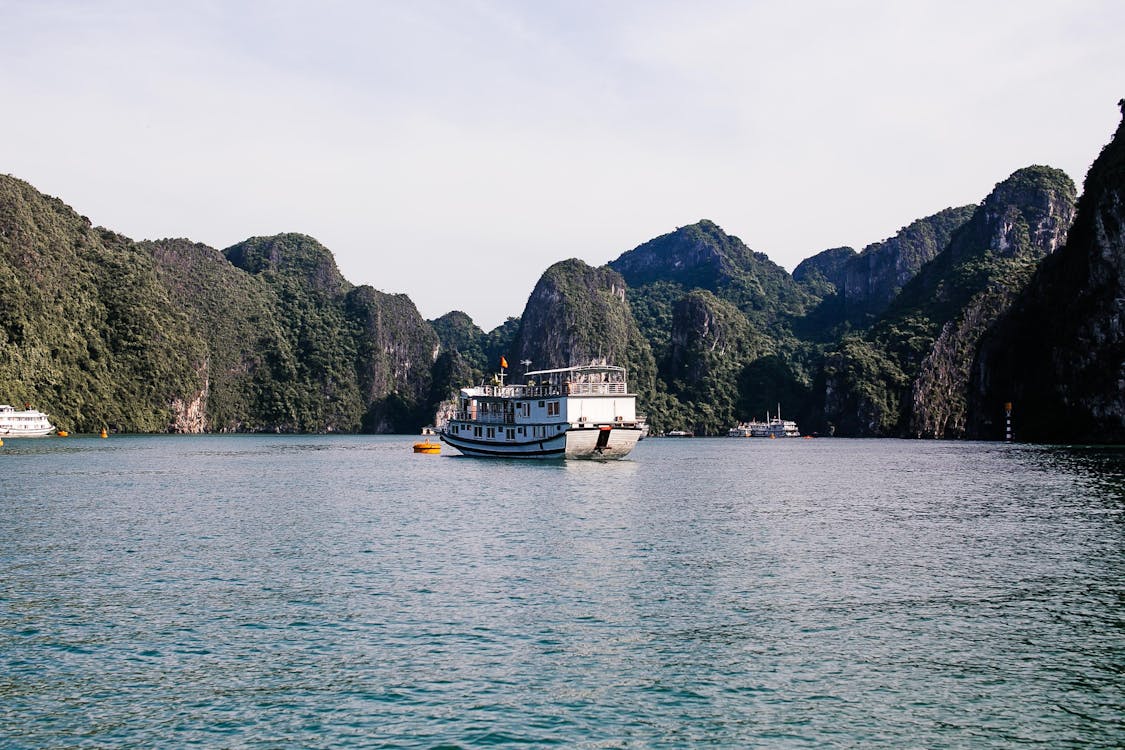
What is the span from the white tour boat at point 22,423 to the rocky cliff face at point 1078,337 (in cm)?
15299

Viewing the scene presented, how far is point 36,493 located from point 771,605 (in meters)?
49.4

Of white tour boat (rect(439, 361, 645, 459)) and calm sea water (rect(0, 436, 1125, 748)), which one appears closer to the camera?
calm sea water (rect(0, 436, 1125, 748))

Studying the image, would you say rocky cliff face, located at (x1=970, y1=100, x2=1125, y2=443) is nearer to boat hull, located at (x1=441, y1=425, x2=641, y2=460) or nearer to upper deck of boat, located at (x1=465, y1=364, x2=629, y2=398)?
boat hull, located at (x1=441, y1=425, x2=641, y2=460)

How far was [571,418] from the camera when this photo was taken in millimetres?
83000

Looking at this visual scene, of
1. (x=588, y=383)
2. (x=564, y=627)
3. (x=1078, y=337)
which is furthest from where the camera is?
(x=1078, y=337)

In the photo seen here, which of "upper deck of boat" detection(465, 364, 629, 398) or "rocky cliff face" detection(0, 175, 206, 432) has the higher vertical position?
"rocky cliff face" detection(0, 175, 206, 432)

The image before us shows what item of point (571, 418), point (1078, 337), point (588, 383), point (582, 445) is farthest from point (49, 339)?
point (1078, 337)

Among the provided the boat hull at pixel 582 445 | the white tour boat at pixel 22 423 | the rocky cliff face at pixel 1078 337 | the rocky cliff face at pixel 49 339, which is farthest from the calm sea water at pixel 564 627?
the rocky cliff face at pixel 49 339

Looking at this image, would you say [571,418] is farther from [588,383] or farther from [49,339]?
[49,339]

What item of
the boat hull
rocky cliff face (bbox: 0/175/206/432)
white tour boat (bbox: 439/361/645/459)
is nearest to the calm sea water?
white tour boat (bbox: 439/361/645/459)

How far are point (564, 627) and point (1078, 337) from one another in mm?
118416

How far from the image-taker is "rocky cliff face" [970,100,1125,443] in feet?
368

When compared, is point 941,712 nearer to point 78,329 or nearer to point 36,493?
point 36,493

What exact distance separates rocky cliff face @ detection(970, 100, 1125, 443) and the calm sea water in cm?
7663
